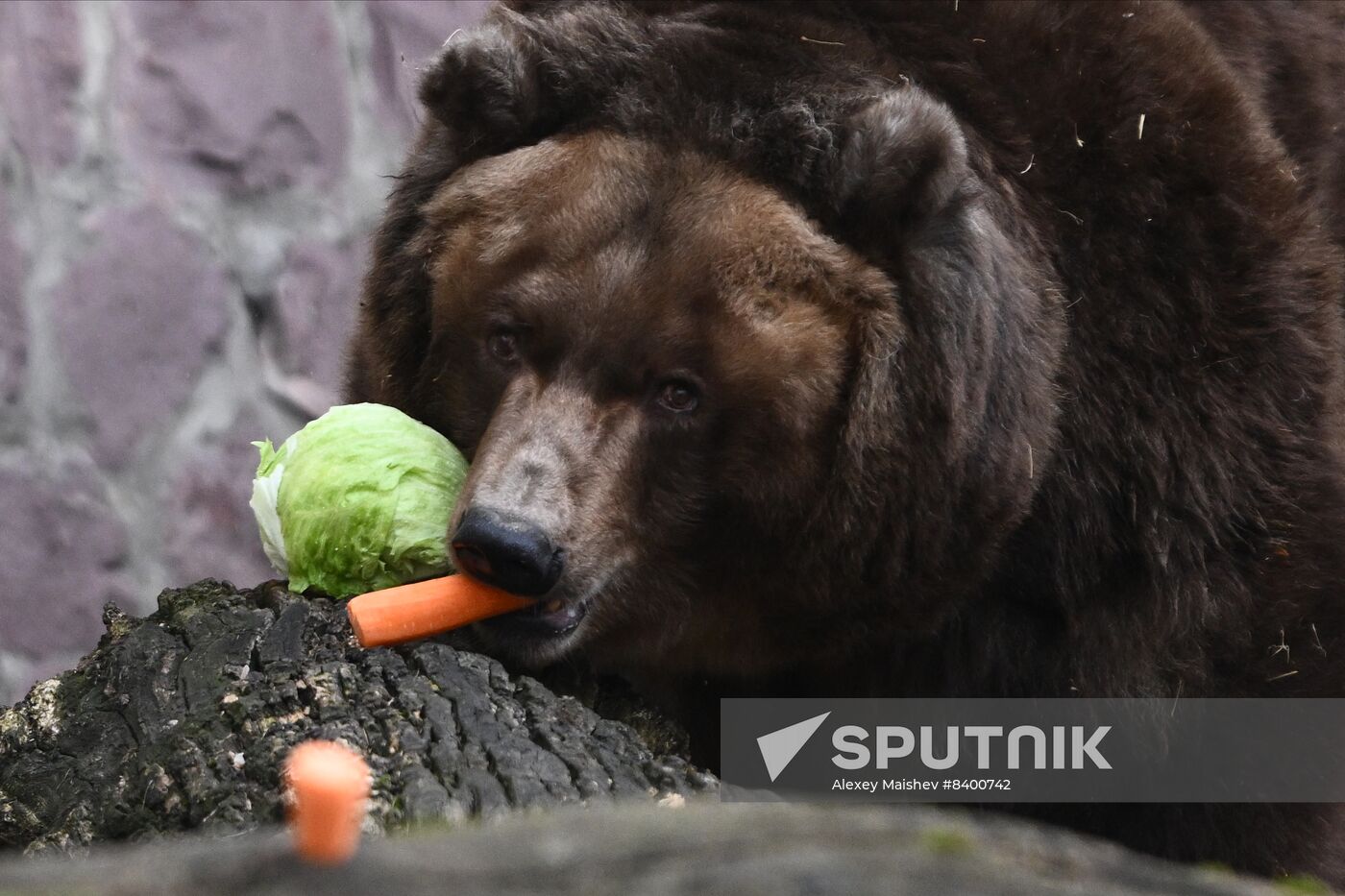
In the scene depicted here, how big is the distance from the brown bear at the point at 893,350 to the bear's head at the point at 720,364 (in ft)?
0.03

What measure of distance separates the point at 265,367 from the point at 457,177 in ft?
11.0

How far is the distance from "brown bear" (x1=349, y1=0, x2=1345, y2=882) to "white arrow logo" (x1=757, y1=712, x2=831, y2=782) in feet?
0.43

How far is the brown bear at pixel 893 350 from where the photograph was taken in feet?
12.9

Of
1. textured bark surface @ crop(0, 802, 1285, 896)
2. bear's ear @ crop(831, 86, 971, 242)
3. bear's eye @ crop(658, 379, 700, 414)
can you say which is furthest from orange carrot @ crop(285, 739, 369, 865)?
bear's ear @ crop(831, 86, 971, 242)

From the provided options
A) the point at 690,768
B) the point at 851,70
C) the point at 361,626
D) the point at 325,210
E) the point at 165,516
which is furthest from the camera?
the point at 325,210

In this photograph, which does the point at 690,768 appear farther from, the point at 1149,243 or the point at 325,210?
the point at 325,210

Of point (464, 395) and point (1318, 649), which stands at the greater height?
point (464, 395)

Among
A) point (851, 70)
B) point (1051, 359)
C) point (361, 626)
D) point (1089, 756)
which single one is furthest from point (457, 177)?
point (1089, 756)

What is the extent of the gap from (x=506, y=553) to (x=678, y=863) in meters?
2.08

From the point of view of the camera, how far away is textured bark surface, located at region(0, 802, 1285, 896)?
4.73 ft

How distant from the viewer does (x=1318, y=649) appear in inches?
177

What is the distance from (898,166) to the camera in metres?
3.93

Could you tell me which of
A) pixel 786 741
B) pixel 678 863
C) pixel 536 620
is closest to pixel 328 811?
pixel 678 863

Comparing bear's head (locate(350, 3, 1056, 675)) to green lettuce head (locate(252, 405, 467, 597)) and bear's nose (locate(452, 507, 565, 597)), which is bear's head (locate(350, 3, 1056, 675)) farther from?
green lettuce head (locate(252, 405, 467, 597))
